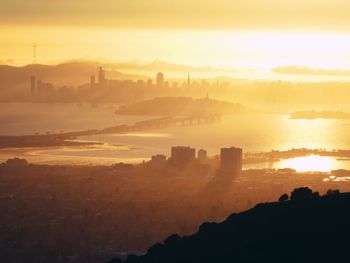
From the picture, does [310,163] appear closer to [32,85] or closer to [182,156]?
[182,156]

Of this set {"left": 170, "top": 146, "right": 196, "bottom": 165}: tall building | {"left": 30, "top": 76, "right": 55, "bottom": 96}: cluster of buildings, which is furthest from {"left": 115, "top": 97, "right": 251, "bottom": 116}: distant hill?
{"left": 170, "top": 146, "right": 196, "bottom": 165}: tall building

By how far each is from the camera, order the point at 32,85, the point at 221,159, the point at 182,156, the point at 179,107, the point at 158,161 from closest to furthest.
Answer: the point at 158,161 → the point at 221,159 → the point at 182,156 → the point at 179,107 → the point at 32,85

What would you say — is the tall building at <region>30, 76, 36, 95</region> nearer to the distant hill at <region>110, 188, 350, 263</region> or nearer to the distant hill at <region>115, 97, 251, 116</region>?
the distant hill at <region>115, 97, 251, 116</region>

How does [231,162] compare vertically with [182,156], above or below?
below

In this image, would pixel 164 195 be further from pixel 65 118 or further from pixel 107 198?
pixel 65 118

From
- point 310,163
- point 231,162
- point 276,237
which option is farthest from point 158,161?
point 276,237

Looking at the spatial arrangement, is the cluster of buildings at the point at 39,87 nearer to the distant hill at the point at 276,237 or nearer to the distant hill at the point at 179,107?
the distant hill at the point at 179,107

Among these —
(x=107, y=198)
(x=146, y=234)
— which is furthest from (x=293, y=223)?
(x=107, y=198)
